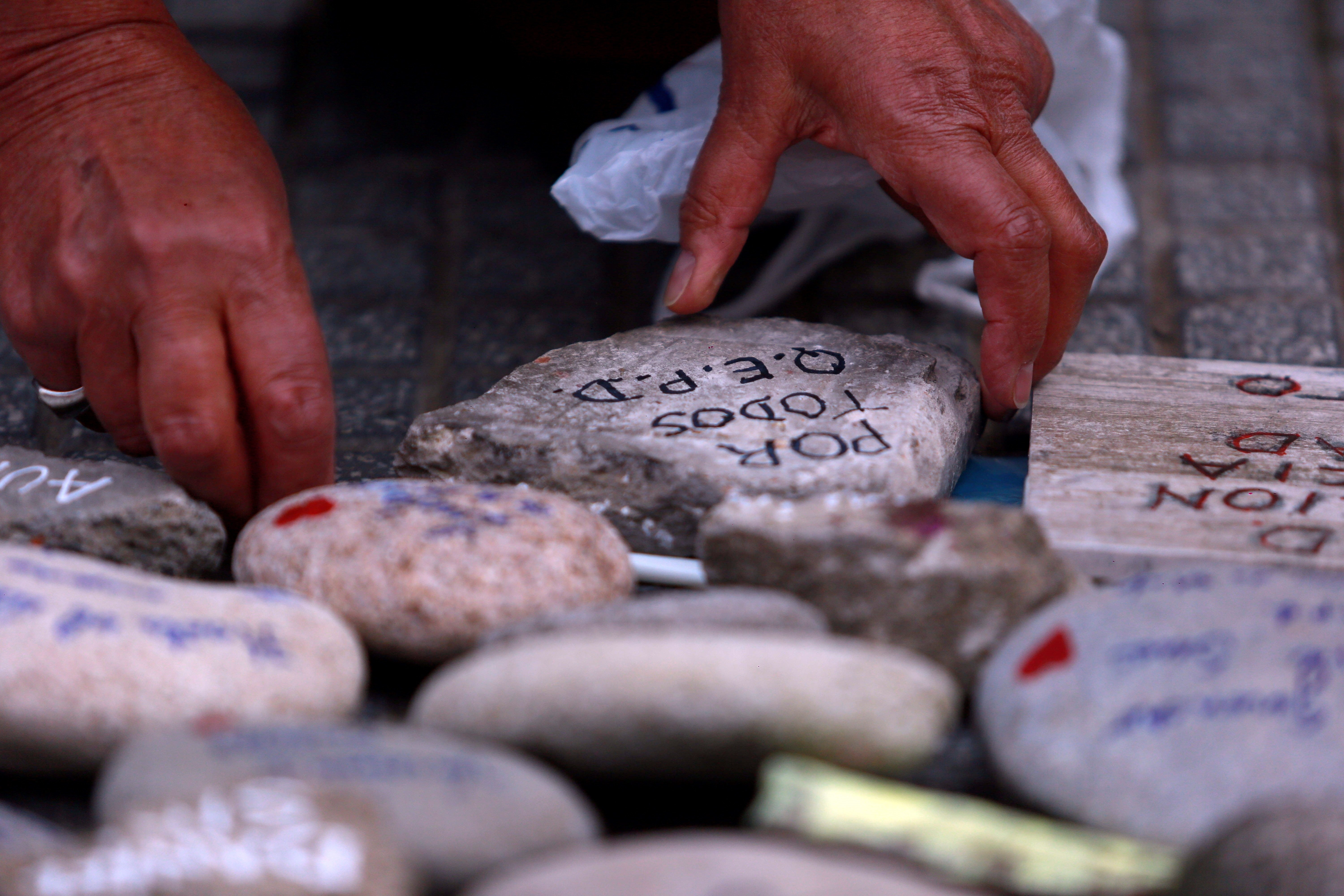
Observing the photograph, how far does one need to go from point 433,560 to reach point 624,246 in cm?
184

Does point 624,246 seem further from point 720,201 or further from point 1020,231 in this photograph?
point 1020,231

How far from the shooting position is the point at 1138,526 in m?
1.65

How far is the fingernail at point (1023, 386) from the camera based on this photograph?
206 centimetres

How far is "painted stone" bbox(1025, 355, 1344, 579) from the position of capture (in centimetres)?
160

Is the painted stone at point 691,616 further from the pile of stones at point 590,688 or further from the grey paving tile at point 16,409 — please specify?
the grey paving tile at point 16,409

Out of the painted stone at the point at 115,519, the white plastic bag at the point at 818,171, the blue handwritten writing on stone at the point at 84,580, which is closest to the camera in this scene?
the blue handwritten writing on stone at the point at 84,580

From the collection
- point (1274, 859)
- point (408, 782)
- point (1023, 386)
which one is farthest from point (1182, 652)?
point (1023, 386)

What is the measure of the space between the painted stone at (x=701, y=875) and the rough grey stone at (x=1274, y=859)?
0.20 m

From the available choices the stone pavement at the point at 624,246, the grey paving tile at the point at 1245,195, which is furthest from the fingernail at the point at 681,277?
the grey paving tile at the point at 1245,195

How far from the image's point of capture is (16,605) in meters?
1.27

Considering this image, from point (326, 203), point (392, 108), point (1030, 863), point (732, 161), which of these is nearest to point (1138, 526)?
point (1030, 863)

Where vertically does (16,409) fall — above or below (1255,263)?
above

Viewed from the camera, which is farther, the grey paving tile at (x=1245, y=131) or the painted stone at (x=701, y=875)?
Result: the grey paving tile at (x=1245, y=131)

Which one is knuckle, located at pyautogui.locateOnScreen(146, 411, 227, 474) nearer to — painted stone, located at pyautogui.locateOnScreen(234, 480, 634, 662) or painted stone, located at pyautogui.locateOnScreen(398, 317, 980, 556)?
painted stone, located at pyautogui.locateOnScreen(234, 480, 634, 662)
